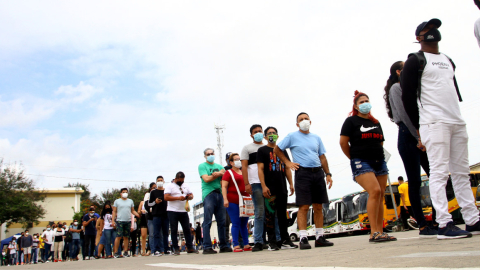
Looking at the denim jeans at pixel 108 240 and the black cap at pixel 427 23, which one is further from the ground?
the black cap at pixel 427 23

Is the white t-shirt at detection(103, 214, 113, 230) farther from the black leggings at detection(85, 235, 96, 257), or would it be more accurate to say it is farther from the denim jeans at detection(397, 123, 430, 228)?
the denim jeans at detection(397, 123, 430, 228)

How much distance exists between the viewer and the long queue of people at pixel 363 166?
438cm

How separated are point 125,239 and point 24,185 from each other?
38149 millimetres

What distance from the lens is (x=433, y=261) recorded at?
2406 millimetres

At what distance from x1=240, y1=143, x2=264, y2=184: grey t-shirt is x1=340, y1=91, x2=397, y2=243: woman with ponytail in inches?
81.5

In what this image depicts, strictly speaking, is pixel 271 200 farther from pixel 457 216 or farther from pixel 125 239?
pixel 457 216

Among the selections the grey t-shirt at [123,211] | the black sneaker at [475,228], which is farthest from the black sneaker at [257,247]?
the grey t-shirt at [123,211]

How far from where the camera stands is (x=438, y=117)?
4.34 metres

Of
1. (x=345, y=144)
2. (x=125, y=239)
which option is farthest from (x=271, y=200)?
(x=125, y=239)

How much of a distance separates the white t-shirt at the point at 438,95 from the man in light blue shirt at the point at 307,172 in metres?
1.96

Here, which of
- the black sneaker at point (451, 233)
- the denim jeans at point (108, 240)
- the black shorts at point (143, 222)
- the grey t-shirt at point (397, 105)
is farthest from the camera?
the black shorts at point (143, 222)

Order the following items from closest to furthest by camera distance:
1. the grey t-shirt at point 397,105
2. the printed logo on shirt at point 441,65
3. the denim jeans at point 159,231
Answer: the printed logo on shirt at point 441,65, the grey t-shirt at point 397,105, the denim jeans at point 159,231

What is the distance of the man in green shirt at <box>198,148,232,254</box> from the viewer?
7.90m

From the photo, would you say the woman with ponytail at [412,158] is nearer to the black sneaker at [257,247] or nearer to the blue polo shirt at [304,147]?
the blue polo shirt at [304,147]
